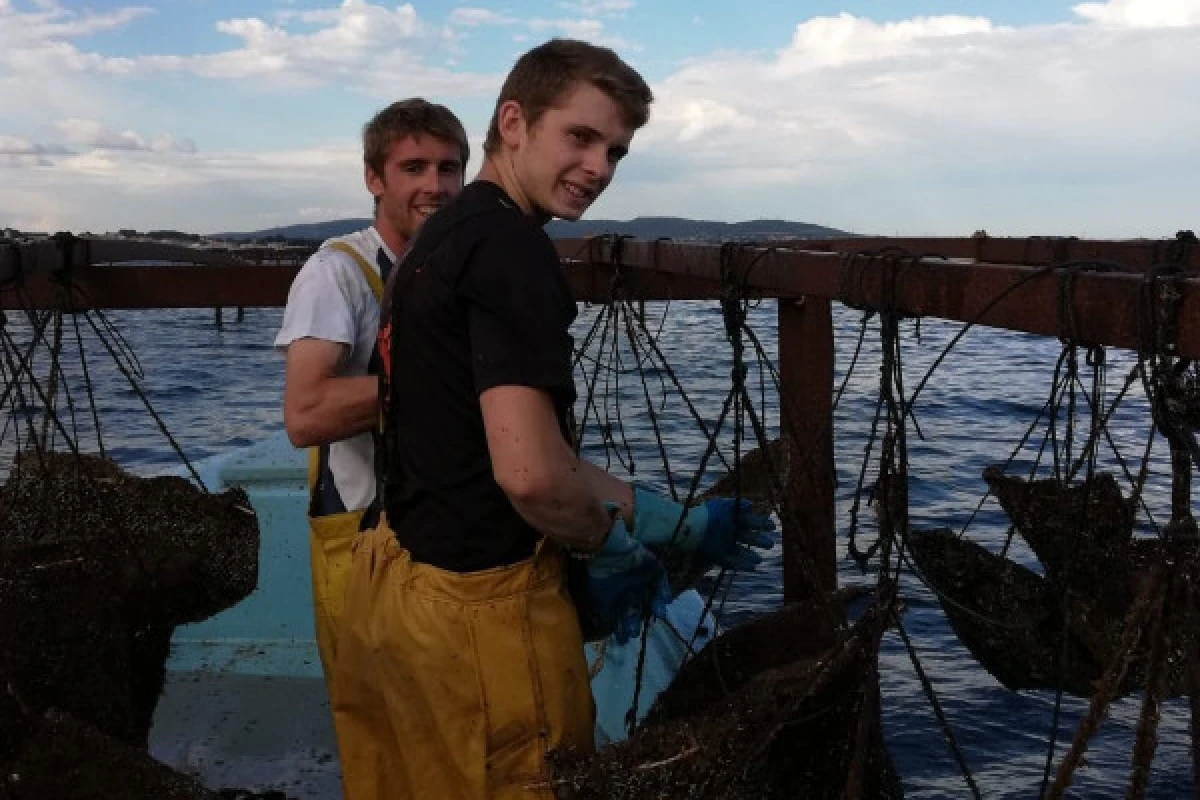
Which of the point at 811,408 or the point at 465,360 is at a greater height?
the point at 465,360

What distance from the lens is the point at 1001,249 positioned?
21.3ft

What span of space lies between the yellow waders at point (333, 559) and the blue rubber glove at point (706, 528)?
1.00 meters

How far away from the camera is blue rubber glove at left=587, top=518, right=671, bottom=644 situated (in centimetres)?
245

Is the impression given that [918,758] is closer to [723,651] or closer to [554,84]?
Result: [723,651]

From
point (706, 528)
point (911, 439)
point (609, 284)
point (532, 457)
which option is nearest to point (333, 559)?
point (706, 528)

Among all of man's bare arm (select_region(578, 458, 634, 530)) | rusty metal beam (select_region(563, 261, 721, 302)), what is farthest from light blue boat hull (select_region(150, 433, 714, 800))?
man's bare arm (select_region(578, 458, 634, 530))

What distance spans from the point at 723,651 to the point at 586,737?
1.32m

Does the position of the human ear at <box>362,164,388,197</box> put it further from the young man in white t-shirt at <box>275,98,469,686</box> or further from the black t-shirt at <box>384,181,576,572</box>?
the black t-shirt at <box>384,181,576,572</box>

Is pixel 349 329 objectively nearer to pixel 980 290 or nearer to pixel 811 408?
pixel 980 290

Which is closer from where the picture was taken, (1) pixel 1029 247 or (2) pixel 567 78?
(2) pixel 567 78

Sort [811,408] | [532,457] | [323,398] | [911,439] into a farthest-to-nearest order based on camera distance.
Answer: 1. [911,439]
2. [811,408]
3. [323,398]
4. [532,457]

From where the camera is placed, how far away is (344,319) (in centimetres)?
316

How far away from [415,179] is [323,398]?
75 cm

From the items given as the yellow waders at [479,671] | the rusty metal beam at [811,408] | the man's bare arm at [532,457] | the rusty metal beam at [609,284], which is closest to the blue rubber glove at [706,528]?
the yellow waders at [479,671]
